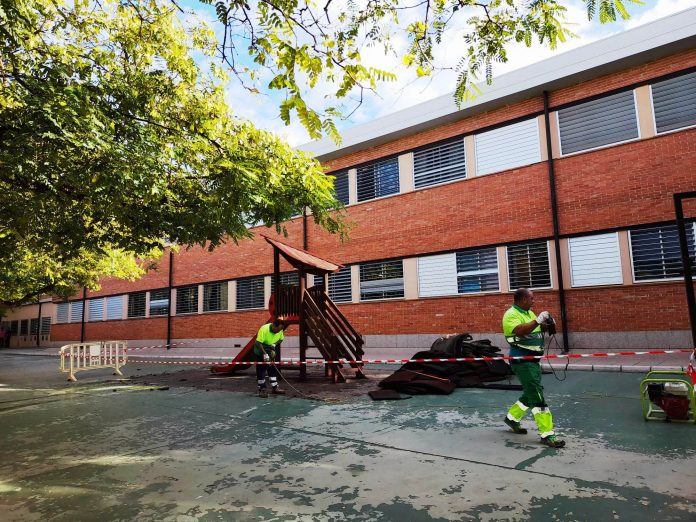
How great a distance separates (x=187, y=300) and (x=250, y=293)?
210 inches

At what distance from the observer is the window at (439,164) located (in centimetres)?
1641

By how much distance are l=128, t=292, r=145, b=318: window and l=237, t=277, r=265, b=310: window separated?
364 inches

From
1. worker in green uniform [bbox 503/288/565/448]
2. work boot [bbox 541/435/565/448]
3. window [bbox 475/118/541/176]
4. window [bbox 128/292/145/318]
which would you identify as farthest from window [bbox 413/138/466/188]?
window [bbox 128/292/145/318]

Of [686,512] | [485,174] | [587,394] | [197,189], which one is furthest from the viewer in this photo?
[485,174]

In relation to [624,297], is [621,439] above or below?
below

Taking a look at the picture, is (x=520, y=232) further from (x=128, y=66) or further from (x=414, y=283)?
(x=128, y=66)

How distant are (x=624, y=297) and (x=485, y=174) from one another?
5.78m

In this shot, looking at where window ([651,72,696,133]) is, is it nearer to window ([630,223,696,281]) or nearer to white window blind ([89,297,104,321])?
window ([630,223,696,281])

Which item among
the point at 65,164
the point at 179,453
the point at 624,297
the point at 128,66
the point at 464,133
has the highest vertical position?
the point at 464,133

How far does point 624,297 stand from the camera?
1271 centimetres

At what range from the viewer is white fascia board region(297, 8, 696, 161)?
39.8 ft

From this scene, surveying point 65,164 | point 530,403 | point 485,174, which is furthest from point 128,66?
point 485,174

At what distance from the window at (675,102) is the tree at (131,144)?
982 cm

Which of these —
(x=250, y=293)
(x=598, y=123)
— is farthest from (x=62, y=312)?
(x=598, y=123)
